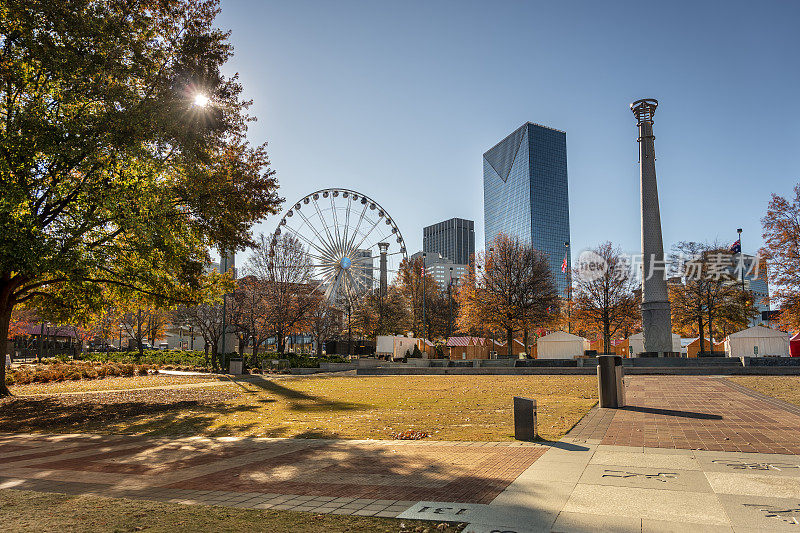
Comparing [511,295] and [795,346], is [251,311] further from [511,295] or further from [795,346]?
[795,346]

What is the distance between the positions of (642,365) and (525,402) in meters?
27.2

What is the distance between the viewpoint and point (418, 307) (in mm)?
67312

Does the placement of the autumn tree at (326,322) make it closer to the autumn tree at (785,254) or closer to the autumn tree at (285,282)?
the autumn tree at (285,282)

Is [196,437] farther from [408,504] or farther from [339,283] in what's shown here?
[339,283]

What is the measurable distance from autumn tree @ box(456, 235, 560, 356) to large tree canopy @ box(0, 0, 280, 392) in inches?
1164

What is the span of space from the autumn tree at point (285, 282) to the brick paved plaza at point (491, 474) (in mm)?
34714

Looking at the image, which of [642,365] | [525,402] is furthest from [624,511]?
[642,365]

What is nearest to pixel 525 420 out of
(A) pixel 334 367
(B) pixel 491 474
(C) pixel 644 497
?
(B) pixel 491 474

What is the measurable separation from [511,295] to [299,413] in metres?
34.3

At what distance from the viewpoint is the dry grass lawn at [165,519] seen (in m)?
4.59

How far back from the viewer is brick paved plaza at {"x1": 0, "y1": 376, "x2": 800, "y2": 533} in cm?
487

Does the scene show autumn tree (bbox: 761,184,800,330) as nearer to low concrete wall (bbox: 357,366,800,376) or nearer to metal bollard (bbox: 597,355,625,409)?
low concrete wall (bbox: 357,366,800,376)

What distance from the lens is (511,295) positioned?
153 ft

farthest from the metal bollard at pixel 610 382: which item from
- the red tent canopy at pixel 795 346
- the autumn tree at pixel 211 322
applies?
the red tent canopy at pixel 795 346
